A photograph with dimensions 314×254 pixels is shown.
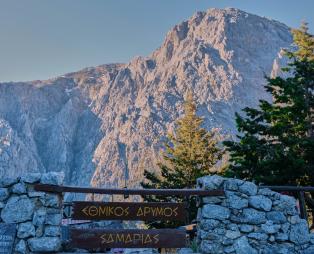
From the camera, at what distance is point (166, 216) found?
8.08m

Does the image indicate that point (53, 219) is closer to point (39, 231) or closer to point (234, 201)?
point (39, 231)

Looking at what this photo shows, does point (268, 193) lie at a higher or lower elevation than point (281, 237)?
higher

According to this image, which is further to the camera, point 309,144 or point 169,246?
point 309,144

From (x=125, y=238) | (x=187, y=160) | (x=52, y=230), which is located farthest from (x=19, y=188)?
(x=187, y=160)

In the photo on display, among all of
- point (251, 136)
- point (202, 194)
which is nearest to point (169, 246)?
point (202, 194)

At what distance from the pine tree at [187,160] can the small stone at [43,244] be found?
44.6 feet

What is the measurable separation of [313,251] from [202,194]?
2.67 metres

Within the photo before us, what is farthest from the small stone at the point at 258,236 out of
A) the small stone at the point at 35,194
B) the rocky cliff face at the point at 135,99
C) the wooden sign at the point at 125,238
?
the rocky cliff face at the point at 135,99

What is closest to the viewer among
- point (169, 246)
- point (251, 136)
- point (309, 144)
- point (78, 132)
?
point (169, 246)

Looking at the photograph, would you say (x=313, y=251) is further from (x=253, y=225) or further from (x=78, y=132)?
(x=78, y=132)

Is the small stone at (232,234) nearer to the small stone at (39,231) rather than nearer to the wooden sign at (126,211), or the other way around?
the wooden sign at (126,211)

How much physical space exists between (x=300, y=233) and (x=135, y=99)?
493 ft

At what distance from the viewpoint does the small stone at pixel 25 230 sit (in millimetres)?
7559

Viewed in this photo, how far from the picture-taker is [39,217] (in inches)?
301
